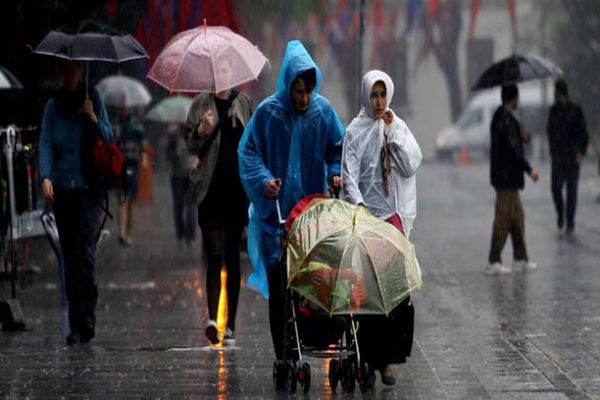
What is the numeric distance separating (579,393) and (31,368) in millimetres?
3227

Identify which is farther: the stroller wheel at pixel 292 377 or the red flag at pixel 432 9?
the red flag at pixel 432 9

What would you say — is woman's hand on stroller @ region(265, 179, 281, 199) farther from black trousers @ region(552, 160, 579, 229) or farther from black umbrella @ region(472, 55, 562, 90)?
black trousers @ region(552, 160, 579, 229)

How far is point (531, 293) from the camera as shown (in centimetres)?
1435

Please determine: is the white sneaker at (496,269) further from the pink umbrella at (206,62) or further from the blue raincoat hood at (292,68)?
the blue raincoat hood at (292,68)

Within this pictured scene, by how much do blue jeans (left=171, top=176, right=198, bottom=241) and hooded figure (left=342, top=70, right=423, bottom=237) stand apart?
10.6 metres

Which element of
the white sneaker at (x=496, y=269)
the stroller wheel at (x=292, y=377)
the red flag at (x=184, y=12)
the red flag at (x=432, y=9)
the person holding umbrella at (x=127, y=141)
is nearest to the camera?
the stroller wheel at (x=292, y=377)

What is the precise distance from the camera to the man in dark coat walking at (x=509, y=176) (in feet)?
54.4

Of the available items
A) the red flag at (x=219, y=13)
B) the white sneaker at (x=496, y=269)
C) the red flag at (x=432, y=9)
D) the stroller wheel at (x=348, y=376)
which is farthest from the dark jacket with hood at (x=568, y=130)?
the red flag at (x=432, y=9)

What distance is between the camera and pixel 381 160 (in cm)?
978

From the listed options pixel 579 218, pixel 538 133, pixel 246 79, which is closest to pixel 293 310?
pixel 246 79

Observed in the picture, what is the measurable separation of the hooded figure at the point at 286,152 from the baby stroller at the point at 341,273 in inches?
22.6

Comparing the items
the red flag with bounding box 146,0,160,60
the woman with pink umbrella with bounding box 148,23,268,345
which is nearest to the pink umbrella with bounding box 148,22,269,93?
the woman with pink umbrella with bounding box 148,23,268,345

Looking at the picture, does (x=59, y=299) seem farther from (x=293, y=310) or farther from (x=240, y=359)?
(x=293, y=310)

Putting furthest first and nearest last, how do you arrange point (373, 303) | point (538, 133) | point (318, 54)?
1. point (318, 54)
2. point (538, 133)
3. point (373, 303)
